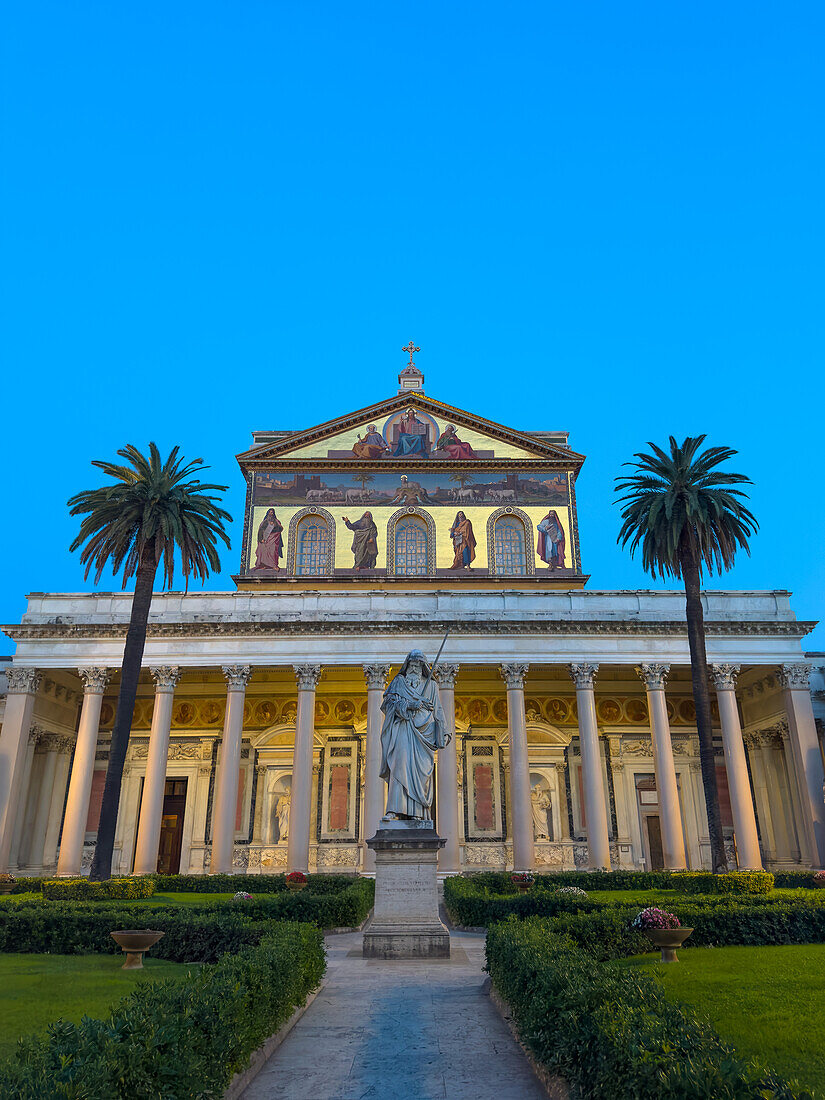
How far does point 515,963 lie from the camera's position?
8156mm

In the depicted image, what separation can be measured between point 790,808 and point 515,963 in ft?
104

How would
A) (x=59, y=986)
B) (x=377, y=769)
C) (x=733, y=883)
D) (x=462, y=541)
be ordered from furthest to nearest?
(x=462, y=541), (x=377, y=769), (x=733, y=883), (x=59, y=986)

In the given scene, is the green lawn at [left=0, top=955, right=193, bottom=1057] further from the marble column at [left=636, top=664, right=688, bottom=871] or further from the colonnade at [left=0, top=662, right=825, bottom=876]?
the marble column at [left=636, top=664, right=688, bottom=871]

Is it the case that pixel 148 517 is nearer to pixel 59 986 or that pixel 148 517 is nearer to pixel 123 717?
pixel 123 717

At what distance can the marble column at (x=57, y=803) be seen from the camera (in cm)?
3466

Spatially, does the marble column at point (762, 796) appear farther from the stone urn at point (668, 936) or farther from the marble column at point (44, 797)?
the marble column at point (44, 797)

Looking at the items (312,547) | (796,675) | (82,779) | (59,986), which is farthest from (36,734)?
(796,675)

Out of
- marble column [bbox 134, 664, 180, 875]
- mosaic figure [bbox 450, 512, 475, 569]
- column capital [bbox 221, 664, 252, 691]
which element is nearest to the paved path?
marble column [bbox 134, 664, 180, 875]

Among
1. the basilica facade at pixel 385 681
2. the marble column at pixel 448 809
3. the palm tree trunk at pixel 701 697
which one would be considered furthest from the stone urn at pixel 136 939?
the palm tree trunk at pixel 701 697

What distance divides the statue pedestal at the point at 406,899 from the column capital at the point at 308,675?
58.4 ft

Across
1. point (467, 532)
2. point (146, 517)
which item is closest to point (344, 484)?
point (467, 532)

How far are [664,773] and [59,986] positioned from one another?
25.3 metres

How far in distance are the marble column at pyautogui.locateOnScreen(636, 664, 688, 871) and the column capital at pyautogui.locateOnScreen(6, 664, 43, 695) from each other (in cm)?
2451

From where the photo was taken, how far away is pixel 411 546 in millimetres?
38688
